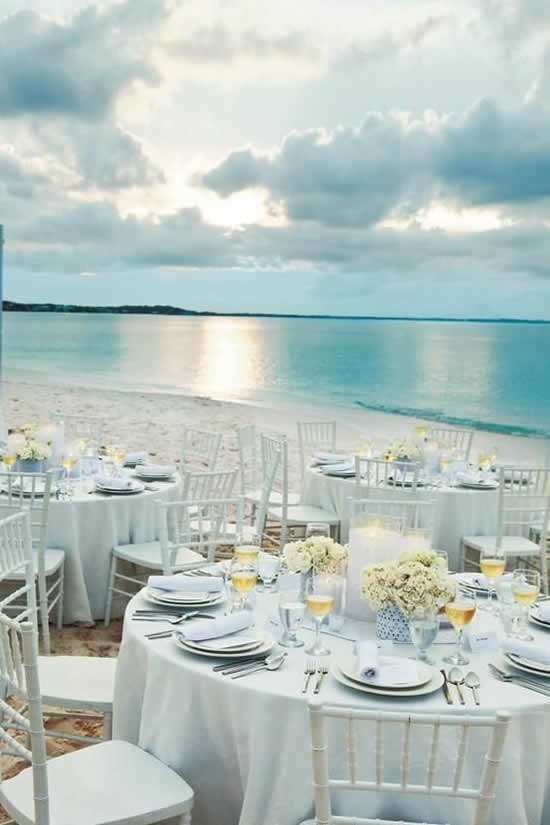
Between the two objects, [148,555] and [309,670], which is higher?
[309,670]

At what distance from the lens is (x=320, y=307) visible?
129 feet

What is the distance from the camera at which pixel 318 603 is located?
2340 mm

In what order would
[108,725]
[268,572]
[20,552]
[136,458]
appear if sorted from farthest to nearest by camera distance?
[136,458]
[20,552]
[268,572]
[108,725]

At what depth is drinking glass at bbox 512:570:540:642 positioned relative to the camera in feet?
8.49

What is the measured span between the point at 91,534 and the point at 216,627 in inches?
105

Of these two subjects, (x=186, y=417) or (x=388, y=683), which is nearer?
(x=388, y=683)

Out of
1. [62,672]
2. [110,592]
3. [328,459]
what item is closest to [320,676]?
[62,672]

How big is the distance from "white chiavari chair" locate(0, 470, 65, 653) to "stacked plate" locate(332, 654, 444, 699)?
2351mm

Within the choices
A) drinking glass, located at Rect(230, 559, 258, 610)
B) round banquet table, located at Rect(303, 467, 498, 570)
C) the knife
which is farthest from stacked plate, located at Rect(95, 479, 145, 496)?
the knife

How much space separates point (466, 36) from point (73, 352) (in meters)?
27.2

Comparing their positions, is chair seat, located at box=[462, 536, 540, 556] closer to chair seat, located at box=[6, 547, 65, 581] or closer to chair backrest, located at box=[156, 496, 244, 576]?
chair backrest, located at box=[156, 496, 244, 576]

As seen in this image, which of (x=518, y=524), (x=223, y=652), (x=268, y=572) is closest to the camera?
(x=223, y=652)

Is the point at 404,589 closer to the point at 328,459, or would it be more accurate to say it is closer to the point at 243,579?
the point at 243,579

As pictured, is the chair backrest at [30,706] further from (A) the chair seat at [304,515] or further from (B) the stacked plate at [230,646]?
(A) the chair seat at [304,515]
